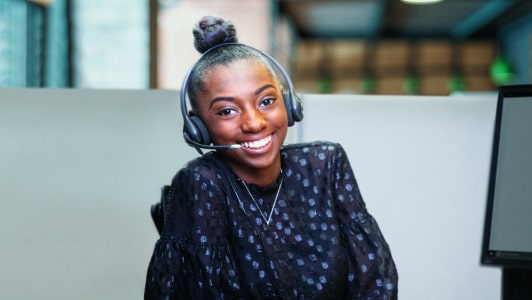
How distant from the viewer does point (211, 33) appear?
Answer: 0.93 metres

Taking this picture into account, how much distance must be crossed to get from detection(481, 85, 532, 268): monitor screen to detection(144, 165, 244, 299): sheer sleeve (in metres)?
0.35

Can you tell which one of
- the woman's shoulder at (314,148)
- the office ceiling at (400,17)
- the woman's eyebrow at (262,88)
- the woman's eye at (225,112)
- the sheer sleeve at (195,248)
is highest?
the office ceiling at (400,17)

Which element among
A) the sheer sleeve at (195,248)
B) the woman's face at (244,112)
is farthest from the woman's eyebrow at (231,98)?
the sheer sleeve at (195,248)

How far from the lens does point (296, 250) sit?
0.91 meters

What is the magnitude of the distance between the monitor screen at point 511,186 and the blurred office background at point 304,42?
211 cm

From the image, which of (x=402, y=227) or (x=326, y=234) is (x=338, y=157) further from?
(x=402, y=227)

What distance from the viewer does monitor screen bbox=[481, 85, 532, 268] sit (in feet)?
2.99

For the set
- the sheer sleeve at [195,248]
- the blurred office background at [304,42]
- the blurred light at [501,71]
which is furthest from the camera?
the blurred light at [501,71]

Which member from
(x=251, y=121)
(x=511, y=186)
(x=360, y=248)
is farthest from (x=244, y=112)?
(x=511, y=186)

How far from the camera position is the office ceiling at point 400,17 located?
674 centimetres

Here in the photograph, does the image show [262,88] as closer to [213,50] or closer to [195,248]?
[213,50]

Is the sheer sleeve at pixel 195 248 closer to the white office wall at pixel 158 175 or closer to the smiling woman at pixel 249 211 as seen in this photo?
the smiling woman at pixel 249 211

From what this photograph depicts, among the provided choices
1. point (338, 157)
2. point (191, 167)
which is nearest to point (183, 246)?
point (191, 167)

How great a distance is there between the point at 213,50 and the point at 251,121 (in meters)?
0.12
